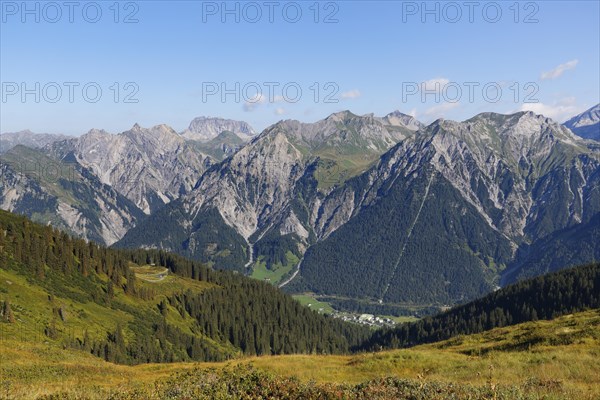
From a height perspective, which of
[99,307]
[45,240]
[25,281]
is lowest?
[99,307]

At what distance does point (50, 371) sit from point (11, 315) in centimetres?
5952

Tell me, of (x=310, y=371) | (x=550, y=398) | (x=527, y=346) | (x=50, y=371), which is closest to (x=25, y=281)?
(x=50, y=371)

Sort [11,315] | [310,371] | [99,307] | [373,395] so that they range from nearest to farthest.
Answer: [373,395] → [310,371] → [11,315] → [99,307]

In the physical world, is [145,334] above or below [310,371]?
below

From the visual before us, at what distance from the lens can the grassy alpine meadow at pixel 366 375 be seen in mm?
18312

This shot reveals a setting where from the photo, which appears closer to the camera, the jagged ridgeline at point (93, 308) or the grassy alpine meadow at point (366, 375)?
the grassy alpine meadow at point (366, 375)

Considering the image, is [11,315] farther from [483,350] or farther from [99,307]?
[483,350]

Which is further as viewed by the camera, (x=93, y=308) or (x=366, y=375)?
(x=93, y=308)

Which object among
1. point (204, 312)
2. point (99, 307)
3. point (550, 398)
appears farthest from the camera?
point (204, 312)

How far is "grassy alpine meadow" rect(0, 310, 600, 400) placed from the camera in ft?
60.1

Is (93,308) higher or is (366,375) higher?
(366,375)

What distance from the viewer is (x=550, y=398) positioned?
16.7 m

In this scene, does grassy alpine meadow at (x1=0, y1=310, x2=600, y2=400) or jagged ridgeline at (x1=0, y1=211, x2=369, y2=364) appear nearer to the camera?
grassy alpine meadow at (x1=0, y1=310, x2=600, y2=400)

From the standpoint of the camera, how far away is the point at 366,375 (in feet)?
116
